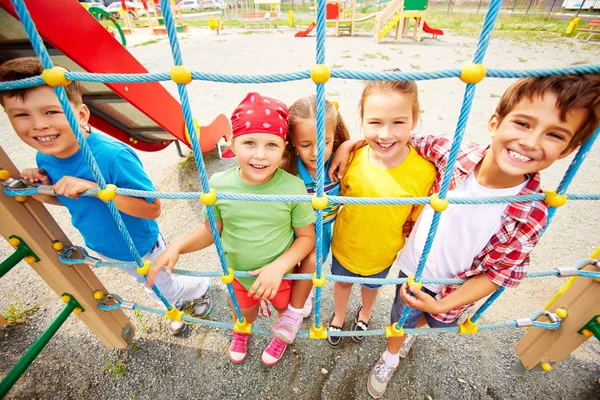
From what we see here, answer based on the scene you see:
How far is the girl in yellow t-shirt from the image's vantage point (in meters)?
1.02

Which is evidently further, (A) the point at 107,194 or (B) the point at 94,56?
(B) the point at 94,56

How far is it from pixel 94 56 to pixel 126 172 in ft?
2.10

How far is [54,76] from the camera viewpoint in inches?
31.6

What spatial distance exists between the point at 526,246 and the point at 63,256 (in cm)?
167

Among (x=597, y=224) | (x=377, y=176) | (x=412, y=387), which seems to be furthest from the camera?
(x=597, y=224)

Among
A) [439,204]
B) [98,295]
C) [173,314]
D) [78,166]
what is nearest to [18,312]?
[98,295]

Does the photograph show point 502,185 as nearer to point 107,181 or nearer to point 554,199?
point 554,199

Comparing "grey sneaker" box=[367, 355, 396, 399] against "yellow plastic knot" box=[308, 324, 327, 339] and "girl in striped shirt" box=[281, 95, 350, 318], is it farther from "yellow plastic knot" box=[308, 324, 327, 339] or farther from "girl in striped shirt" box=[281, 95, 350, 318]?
"girl in striped shirt" box=[281, 95, 350, 318]

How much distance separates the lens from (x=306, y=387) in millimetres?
1461

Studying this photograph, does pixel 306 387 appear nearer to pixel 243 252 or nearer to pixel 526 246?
pixel 243 252

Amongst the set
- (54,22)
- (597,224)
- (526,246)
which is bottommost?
(597,224)

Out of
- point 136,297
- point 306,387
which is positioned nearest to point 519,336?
point 306,387

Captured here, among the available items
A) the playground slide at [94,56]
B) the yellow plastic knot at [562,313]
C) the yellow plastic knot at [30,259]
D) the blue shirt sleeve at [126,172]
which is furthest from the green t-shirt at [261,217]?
the yellow plastic knot at [562,313]

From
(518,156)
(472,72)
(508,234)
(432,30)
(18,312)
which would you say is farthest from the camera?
(432,30)
